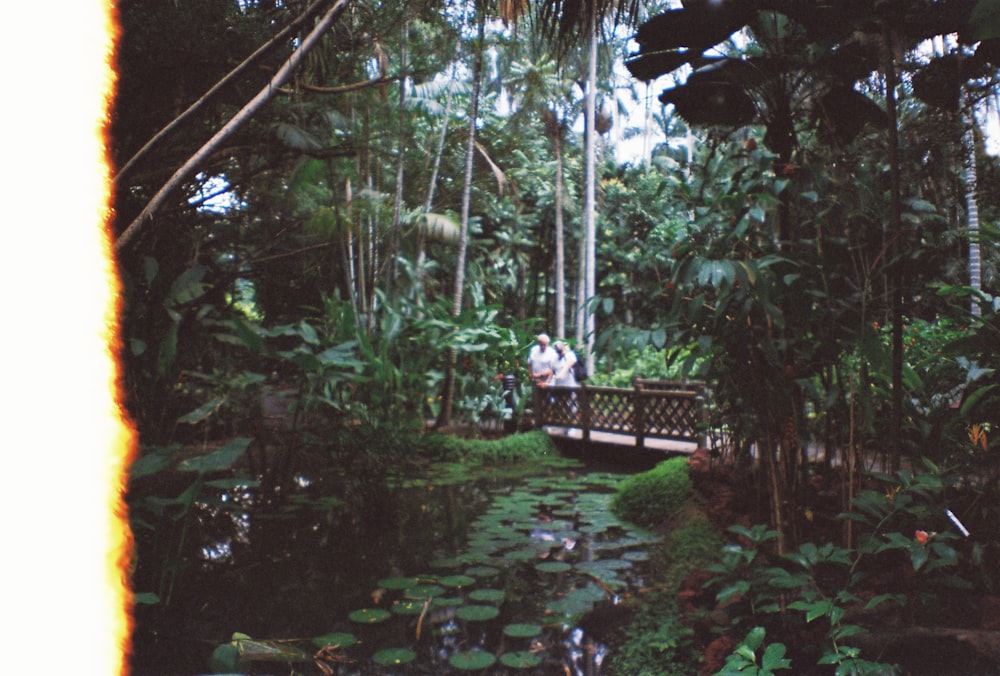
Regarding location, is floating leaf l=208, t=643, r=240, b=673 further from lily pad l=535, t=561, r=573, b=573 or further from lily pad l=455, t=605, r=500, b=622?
lily pad l=535, t=561, r=573, b=573

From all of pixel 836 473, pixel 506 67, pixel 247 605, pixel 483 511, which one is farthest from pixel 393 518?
pixel 506 67

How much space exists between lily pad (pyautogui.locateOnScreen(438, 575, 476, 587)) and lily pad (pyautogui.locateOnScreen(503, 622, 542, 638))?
26.4 inches

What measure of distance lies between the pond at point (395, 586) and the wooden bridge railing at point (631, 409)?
216cm

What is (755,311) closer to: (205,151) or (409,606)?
(205,151)

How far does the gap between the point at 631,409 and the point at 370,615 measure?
6.66 meters

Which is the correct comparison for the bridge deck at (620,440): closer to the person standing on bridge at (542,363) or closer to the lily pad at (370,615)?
the person standing on bridge at (542,363)

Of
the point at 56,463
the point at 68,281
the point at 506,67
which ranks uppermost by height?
the point at 506,67

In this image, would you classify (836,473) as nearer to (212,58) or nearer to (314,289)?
(212,58)

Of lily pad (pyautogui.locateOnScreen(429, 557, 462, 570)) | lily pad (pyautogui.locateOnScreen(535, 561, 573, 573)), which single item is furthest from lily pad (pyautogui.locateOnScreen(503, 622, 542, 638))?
lily pad (pyautogui.locateOnScreen(429, 557, 462, 570))

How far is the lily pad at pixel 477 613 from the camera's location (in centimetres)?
347

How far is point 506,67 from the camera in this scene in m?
13.9

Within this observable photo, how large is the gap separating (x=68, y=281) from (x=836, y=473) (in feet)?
12.4

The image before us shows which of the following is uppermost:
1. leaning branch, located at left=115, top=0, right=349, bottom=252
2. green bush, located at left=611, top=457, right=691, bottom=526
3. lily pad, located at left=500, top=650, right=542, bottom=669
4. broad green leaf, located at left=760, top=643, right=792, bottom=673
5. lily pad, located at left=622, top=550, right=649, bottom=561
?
leaning branch, located at left=115, top=0, right=349, bottom=252

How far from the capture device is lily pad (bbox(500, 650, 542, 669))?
2.95 metres
